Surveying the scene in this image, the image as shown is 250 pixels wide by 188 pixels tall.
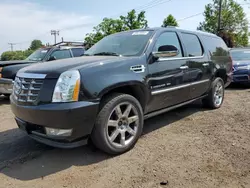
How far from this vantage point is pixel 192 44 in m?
5.03

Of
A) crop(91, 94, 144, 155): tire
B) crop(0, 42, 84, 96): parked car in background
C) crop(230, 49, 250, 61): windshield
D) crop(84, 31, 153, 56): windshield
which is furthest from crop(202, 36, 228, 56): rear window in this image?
crop(230, 49, 250, 61): windshield

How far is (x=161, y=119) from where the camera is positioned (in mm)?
5066

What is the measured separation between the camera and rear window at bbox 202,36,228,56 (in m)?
5.62

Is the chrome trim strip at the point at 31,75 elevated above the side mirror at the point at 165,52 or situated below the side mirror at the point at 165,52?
below

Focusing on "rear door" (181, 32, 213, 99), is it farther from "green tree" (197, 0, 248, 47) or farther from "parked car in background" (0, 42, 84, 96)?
"green tree" (197, 0, 248, 47)

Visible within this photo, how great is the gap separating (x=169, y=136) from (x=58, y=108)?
6.57 ft

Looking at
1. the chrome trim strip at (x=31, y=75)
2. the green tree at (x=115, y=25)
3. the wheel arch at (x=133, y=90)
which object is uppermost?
the green tree at (x=115, y=25)

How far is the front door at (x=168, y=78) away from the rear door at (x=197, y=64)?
20 cm

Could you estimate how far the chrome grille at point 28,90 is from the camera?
Result: 3088 mm

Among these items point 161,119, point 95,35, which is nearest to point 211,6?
point 95,35

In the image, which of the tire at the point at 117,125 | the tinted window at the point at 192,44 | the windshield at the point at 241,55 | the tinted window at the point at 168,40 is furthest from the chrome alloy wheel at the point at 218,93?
the windshield at the point at 241,55

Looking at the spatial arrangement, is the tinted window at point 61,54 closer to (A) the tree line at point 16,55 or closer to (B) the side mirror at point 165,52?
(B) the side mirror at point 165,52

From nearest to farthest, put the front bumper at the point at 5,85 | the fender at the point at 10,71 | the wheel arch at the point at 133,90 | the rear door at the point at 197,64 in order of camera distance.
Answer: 1. the wheel arch at the point at 133,90
2. the rear door at the point at 197,64
3. the front bumper at the point at 5,85
4. the fender at the point at 10,71

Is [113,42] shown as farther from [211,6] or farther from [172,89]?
[211,6]
